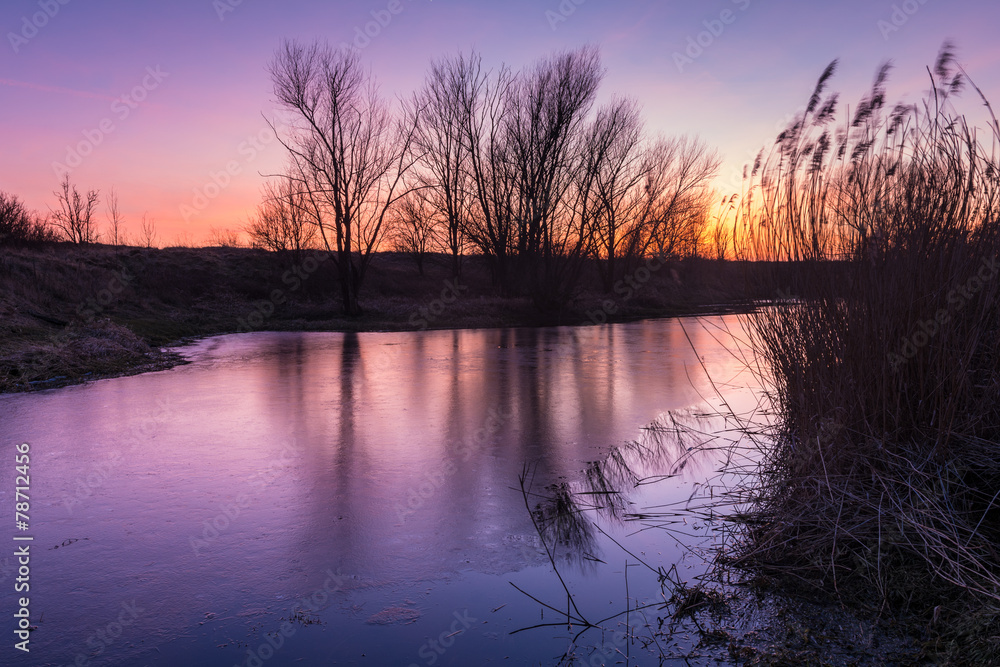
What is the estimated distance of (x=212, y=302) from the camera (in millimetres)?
30156

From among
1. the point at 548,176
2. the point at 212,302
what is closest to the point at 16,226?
the point at 212,302

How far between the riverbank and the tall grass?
87 cm

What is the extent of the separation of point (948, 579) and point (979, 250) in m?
1.87

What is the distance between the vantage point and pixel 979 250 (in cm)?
Answer: 348

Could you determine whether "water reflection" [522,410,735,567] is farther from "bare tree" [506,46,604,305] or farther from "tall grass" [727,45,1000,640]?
"bare tree" [506,46,604,305]

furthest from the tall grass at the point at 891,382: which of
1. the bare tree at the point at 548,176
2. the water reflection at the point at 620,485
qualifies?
the bare tree at the point at 548,176

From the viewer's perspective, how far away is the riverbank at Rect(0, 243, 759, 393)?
10898 mm

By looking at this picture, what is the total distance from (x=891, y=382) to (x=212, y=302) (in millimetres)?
31381

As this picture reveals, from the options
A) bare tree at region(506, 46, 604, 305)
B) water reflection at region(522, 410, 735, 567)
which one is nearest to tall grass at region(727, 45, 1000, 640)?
water reflection at region(522, 410, 735, 567)

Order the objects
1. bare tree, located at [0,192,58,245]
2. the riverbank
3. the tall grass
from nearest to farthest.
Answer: the tall grass < the riverbank < bare tree, located at [0,192,58,245]

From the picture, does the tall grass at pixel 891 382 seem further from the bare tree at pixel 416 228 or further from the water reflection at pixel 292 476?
the bare tree at pixel 416 228

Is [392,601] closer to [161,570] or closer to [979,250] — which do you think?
[161,570]

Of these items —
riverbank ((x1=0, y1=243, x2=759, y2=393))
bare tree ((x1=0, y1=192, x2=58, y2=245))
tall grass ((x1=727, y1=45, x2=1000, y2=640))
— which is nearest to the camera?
tall grass ((x1=727, y1=45, x2=1000, y2=640))

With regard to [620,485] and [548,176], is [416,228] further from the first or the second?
[620,485]
